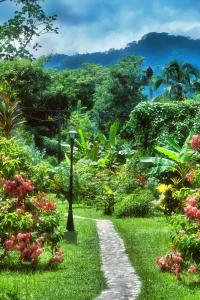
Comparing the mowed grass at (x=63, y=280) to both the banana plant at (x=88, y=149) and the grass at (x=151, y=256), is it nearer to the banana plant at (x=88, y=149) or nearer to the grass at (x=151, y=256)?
the grass at (x=151, y=256)

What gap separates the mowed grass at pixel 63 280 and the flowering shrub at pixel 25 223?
0.48 m

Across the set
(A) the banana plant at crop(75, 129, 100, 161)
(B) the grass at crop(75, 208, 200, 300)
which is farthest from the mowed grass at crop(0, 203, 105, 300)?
(A) the banana plant at crop(75, 129, 100, 161)

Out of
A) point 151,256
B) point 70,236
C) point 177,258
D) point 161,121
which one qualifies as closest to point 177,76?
point 161,121

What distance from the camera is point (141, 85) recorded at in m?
56.5

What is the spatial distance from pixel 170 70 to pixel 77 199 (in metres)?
32.8

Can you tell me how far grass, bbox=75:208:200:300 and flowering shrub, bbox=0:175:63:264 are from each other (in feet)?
7.12

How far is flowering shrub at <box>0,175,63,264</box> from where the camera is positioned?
576 inches

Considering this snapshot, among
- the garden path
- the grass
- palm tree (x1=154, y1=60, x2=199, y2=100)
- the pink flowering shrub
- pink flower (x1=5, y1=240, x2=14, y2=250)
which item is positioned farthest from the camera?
palm tree (x1=154, y1=60, x2=199, y2=100)

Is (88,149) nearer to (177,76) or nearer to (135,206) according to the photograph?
(135,206)

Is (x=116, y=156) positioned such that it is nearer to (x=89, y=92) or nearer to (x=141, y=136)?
(x=141, y=136)

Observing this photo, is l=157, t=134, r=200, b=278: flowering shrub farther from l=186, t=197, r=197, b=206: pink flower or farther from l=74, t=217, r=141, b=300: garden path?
l=74, t=217, r=141, b=300: garden path

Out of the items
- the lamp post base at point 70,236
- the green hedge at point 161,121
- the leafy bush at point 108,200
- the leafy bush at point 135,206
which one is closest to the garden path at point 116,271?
Answer: the lamp post base at point 70,236

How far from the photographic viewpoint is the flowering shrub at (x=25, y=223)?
14.6m

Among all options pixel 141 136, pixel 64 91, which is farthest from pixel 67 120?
pixel 141 136
